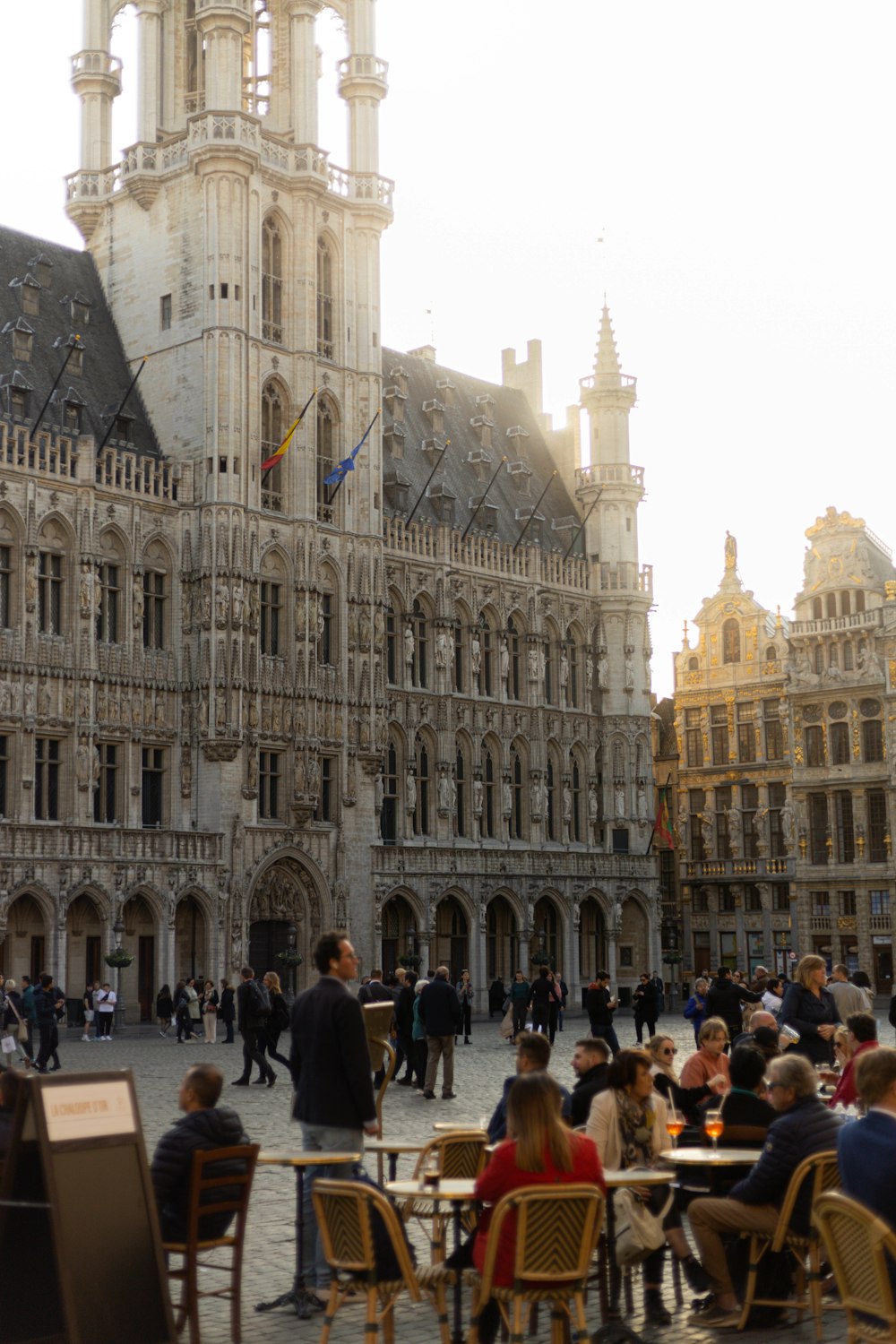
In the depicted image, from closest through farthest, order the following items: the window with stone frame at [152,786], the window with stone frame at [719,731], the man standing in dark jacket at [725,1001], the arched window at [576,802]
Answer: the man standing in dark jacket at [725,1001] → the window with stone frame at [152,786] → the arched window at [576,802] → the window with stone frame at [719,731]

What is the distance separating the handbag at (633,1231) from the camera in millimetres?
9641

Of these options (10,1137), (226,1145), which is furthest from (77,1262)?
(226,1145)

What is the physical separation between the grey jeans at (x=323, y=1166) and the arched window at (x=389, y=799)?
133ft

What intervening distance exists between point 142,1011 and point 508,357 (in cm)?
3351

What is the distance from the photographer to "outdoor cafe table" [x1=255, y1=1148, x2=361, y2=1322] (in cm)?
946

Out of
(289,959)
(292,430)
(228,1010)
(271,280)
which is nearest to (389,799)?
(289,959)

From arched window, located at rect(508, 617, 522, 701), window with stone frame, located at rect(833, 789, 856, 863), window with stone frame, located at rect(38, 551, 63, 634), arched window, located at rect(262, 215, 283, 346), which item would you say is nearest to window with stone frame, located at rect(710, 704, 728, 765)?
window with stone frame, located at rect(833, 789, 856, 863)

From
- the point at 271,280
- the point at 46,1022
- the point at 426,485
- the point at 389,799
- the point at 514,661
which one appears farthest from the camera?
the point at 514,661

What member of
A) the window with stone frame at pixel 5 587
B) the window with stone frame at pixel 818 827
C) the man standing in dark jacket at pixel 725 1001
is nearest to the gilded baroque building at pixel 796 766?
the window with stone frame at pixel 818 827

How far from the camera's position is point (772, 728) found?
63.9 m

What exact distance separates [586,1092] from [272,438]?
37.7 meters

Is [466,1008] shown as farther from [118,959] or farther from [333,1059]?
[333,1059]

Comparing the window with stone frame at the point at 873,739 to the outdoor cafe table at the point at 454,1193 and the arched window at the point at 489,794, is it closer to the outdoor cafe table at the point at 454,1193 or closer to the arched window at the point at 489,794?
the arched window at the point at 489,794

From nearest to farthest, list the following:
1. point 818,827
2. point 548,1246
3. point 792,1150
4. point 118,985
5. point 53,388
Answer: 1. point 548,1246
2. point 792,1150
3. point 118,985
4. point 53,388
5. point 818,827
